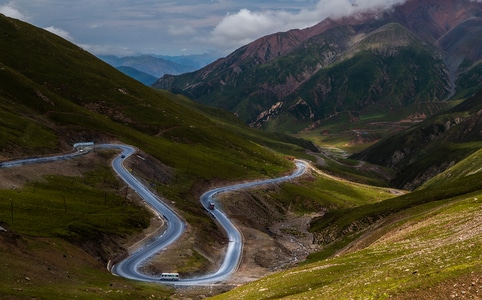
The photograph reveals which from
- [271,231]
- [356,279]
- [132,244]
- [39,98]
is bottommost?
[271,231]

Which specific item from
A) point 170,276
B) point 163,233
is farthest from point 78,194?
point 170,276

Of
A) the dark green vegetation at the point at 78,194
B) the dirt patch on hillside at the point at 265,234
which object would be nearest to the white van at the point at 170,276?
the dark green vegetation at the point at 78,194

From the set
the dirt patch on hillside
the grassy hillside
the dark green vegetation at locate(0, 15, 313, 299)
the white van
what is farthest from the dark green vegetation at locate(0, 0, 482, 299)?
the white van

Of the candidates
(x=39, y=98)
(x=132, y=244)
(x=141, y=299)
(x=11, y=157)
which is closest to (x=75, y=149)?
(x=11, y=157)

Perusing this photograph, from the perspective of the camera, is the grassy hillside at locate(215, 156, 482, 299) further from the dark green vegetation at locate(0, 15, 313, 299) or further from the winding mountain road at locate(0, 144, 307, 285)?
the dark green vegetation at locate(0, 15, 313, 299)

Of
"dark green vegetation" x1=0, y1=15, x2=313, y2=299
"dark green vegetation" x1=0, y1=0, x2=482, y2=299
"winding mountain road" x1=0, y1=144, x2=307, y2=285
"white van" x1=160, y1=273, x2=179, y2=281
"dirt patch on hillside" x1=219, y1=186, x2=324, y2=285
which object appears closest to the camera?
"dark green vegetation" x1=0, y1=0, x2=482, y2=299

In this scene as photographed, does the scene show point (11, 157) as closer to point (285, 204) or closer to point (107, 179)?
point (107, 179)

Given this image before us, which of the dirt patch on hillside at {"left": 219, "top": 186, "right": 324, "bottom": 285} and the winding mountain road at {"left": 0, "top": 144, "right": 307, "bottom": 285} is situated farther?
the dirt patch on hillside at {"left": 219, "top": 186, "right": 324, "bottom": 285}

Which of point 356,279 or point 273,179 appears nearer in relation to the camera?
point 356,279

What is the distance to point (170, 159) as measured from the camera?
172000 millimetres

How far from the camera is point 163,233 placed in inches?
4013

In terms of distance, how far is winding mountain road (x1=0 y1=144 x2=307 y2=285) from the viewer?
8025 centimetres

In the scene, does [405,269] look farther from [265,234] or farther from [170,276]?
[265,234]

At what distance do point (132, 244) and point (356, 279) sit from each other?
62.5 m
